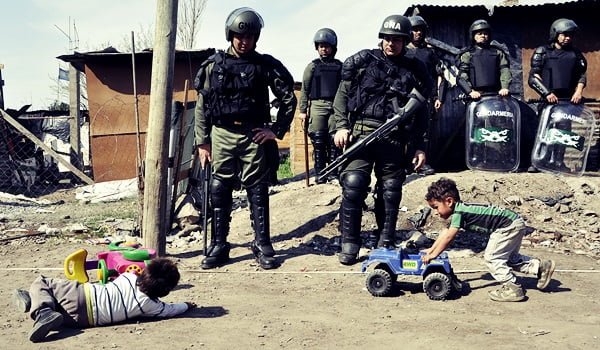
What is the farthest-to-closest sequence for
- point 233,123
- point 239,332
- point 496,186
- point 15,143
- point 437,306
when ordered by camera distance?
point 15,143
point 496,186
point 233,123
point 437,306
point 239,332

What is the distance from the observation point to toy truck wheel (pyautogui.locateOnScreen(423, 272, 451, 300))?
16.3 feet

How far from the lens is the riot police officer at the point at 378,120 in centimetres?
608

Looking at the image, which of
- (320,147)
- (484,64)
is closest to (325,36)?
(320,147)

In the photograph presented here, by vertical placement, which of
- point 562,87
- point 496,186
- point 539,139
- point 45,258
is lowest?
point 45,258

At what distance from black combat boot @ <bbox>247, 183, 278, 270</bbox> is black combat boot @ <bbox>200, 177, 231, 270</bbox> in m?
0.23

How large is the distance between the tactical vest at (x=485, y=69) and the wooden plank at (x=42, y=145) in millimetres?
7613

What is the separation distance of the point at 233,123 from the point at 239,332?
2.22m

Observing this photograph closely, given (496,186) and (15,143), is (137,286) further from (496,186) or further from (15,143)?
(15,143)

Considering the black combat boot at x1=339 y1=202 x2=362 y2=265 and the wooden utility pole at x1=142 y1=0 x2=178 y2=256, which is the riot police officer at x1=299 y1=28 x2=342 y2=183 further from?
the wooden utility pole at x1=142 y1=0 x2=178 y2=256

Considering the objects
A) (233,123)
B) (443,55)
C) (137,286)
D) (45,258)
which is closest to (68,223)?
(45,258)

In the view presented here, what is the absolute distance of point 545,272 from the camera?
5.12 meters

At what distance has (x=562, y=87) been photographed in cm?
927

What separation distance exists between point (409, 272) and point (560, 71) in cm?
549

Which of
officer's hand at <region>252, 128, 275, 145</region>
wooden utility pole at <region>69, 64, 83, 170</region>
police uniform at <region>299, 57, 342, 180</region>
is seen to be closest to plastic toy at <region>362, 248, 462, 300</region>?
officer's hand at <region>252, 128, 275, 145</region>
